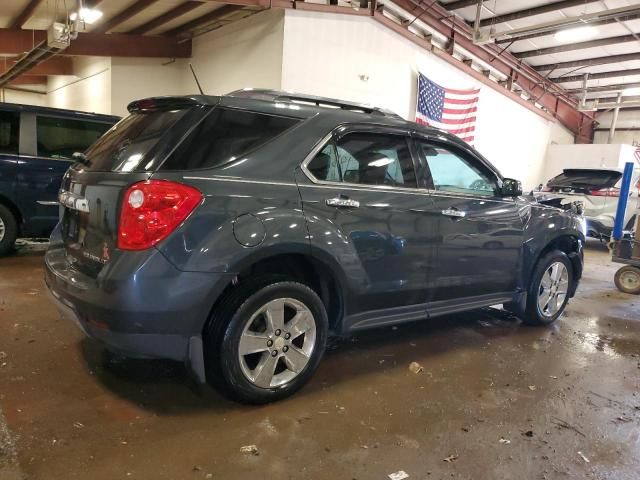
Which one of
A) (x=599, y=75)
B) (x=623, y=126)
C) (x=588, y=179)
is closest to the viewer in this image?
(x=588, y=179)

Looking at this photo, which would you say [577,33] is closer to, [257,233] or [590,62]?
[590,62]

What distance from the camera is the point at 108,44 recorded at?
10.6m

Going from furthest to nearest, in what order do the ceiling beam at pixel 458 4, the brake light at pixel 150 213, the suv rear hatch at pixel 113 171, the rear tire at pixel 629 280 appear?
A: 1. the ceiling beam at pixel 458 4
2. the rear tire at pixel 629 280
3. the suv rear hatch at pixel 113 171
4. the brake light at pixel 150 213

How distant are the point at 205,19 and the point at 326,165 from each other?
320 inches

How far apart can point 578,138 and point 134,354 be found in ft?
54.4

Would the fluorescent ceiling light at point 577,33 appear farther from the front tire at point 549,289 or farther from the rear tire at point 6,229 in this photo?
the rear tire at point 6,229

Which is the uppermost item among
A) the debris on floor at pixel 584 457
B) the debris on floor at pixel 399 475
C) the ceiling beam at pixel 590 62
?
the ceiling beam at pixel 590 62

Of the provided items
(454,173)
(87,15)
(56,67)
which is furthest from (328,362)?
(56,67)

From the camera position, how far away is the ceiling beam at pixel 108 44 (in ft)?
34.4

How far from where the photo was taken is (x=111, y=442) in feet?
7.39

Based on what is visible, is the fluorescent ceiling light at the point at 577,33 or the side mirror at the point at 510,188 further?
the fluorescent ceiling light at the point at 577,33

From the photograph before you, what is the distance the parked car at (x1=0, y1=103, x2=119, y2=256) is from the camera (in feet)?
18.2

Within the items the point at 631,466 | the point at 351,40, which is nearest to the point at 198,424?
the point at 631,466

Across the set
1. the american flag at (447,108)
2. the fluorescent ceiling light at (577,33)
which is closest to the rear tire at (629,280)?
the american flag at (447,108)
